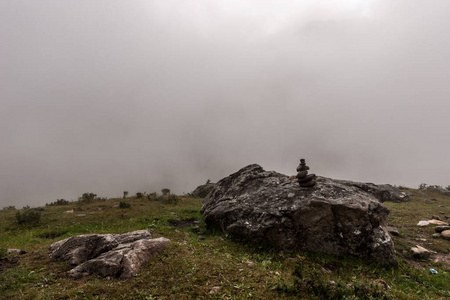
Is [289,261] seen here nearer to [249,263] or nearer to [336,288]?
[249,263]

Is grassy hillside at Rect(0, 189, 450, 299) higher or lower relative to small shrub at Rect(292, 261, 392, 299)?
lower

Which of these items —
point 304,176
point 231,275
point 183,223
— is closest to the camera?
point 231,275

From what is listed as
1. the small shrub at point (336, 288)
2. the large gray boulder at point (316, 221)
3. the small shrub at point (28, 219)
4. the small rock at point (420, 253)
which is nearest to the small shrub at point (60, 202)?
the small shrub at point (28, 219)

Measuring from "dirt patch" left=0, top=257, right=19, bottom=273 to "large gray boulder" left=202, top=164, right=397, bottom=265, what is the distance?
12114mm

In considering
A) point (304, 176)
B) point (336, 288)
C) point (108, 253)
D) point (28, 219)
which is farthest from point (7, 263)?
point (304, 176)

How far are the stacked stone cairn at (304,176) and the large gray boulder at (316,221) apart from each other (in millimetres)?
373

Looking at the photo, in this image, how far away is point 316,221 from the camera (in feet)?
42.4

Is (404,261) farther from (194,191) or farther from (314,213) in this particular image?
(194,191)

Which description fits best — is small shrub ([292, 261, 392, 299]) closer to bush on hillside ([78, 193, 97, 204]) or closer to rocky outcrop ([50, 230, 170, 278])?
rocky outcrop ([50, 230, 170, 278])

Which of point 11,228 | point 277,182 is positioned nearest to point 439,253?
point 277,182

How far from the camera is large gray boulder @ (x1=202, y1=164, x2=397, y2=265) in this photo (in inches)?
487

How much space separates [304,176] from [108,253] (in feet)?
43.2

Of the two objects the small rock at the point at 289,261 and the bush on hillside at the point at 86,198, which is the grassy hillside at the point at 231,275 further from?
the bush on hillside at the point at 86,198

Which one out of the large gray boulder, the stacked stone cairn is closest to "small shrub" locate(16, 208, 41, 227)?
the large gray boulder
